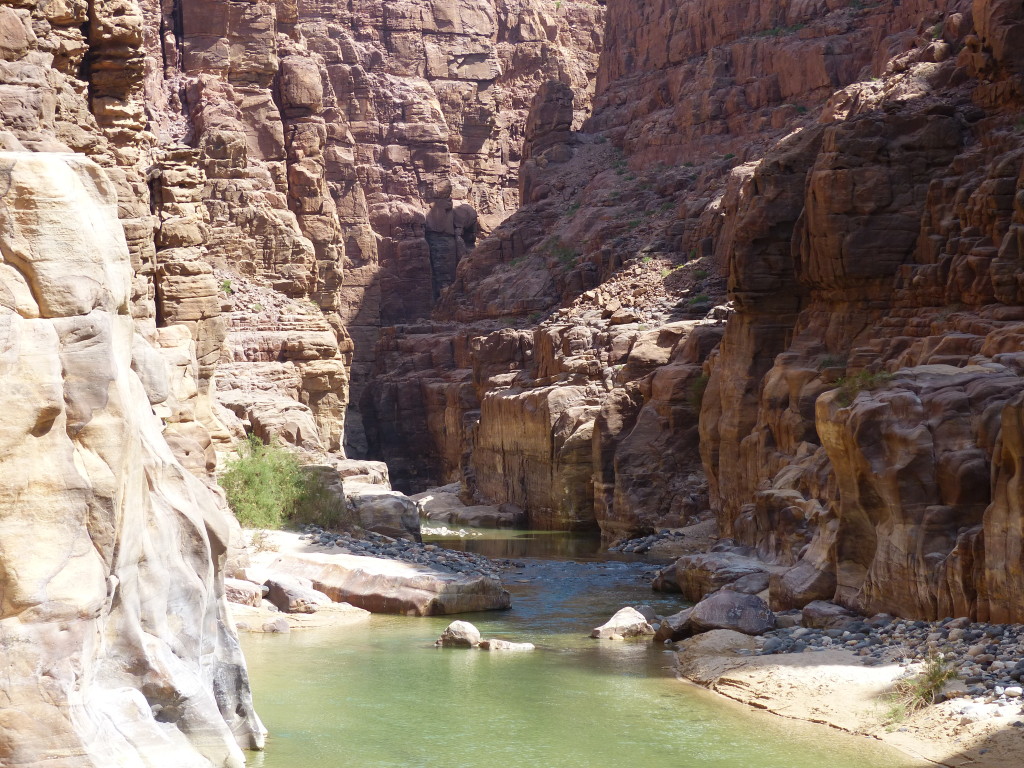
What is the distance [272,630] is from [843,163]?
1696 centimetres

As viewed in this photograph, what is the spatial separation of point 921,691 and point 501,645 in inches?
275

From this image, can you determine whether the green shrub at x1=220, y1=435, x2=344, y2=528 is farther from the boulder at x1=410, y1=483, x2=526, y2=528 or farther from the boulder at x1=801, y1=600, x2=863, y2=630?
the boulder at x1=410, y1=483, x2=526, y2=528

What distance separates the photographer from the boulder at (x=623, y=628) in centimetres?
2095

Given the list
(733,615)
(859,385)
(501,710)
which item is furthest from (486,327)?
(501,710)

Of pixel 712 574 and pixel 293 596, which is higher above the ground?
pixel 712 574

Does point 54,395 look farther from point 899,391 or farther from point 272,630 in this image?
point 899,391

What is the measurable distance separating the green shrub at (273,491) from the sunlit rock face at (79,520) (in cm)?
1940

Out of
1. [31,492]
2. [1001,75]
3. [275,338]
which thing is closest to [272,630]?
[31,492]

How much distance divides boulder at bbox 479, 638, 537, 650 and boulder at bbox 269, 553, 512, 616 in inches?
142

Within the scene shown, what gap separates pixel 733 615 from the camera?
1997 centimetres

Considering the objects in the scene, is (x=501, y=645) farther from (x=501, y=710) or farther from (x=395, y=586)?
(x=395, y=586)

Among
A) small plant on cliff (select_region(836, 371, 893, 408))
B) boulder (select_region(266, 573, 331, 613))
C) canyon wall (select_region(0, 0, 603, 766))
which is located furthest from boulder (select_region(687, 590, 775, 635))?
canyon wall (select_region(0, 0, 603, 766))

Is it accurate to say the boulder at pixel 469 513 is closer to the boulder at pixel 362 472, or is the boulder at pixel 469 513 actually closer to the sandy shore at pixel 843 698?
the boulder at pixel 362 472

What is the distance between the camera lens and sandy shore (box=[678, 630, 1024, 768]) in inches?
507
